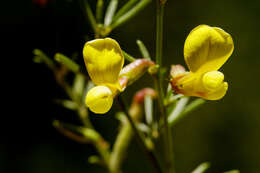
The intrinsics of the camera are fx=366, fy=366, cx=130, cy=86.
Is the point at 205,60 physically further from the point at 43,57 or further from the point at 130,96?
the point at 130,96

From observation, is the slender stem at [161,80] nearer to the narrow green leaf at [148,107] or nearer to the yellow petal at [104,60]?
the yellow petal at [104,60]

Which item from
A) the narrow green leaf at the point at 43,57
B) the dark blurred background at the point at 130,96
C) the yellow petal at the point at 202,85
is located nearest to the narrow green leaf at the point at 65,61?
the narrow green leaf at the point at 43,57

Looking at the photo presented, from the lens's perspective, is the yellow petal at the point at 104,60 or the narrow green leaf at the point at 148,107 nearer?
the yellow petal at the point at 104,60

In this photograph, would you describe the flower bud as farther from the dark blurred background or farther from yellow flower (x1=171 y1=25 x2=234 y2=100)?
the dark blurred background

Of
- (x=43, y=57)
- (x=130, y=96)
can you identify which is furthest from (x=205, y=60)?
(x=130, y=96)

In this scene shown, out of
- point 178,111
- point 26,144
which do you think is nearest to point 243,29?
point 26,144

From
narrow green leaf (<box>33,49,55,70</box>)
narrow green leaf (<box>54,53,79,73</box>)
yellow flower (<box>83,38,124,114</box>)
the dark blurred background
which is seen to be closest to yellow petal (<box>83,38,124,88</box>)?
yellow flower (<box>83,38,124,114</box>)

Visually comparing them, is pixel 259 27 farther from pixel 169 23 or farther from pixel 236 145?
pixel 236 145
